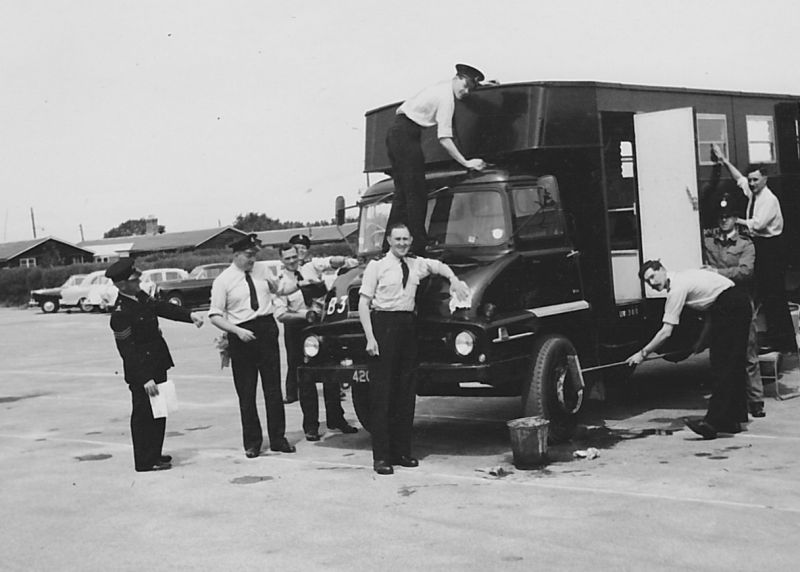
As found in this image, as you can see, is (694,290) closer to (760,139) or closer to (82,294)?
(760,139)

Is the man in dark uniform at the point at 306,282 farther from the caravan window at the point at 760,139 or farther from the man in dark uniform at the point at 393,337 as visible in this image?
the caravan window at the point at 760,139

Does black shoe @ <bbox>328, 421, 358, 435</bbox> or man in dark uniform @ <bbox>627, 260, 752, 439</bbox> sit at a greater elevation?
man in dark uniform @ <bbox>627, 260, 752, 439</bbox>

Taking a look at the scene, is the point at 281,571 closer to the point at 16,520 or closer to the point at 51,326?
the point at 16,520

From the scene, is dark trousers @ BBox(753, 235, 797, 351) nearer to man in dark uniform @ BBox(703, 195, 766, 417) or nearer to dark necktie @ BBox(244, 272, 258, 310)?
man in dark uniform @ BBox(703, 195, 766, 417)

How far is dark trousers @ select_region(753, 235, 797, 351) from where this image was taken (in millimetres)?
11719

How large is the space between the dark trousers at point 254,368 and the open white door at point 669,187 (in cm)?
426

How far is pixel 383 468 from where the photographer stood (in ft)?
28.6

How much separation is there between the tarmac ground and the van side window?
208 centimetres

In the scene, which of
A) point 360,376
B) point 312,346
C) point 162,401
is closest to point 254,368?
point 312,346

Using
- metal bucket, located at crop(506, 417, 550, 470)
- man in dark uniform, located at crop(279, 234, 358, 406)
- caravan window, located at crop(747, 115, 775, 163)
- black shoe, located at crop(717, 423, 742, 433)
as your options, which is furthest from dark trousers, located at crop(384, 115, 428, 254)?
caravan window, located at crop(747, 115, 775, 163)

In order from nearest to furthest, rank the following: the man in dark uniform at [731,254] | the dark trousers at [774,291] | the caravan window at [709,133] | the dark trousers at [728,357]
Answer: the dark trousers at [728,357], the man in dark uniform at [731,254], the dark trousers at [774,291], the caravan window at [709,133]

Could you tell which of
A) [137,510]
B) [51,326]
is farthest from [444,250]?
[51,326]

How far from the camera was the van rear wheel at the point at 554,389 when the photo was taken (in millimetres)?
9328

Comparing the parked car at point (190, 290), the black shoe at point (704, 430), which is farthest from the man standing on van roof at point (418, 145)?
the parked car at point (190, 290)
